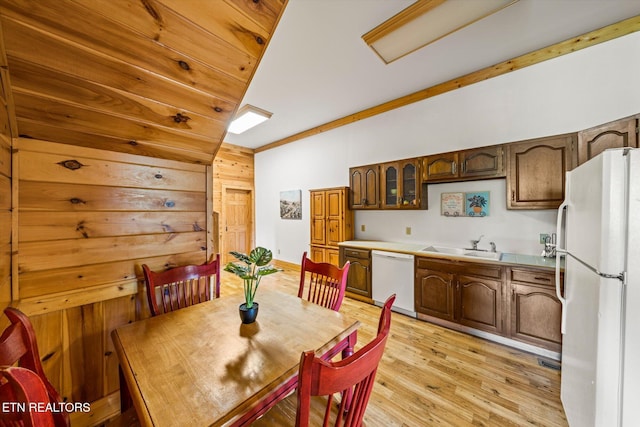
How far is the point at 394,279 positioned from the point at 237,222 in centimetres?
436

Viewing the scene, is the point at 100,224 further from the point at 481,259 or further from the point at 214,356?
the point at 481,259

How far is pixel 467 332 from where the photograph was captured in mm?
2646

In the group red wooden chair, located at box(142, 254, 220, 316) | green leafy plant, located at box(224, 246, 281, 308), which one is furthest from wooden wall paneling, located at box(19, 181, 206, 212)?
green leafy plant, located at box(224, 246, 281, 308)

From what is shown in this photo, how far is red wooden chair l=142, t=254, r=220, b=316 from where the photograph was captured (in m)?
1.61

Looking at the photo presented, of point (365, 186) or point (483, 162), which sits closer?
point (483, 162)

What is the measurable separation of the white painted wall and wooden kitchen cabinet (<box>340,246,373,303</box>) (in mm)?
612

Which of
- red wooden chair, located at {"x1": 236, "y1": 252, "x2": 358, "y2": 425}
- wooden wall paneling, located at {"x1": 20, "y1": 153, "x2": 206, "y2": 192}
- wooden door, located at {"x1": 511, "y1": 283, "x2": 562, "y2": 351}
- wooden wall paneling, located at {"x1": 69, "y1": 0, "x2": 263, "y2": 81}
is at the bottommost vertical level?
wooden door, located at {"x1": 511, "y1": 283, "x2": 562, "y2": 351}

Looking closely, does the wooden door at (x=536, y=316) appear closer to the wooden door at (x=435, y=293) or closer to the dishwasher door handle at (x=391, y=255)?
the wooden door at (x=435, y=293)

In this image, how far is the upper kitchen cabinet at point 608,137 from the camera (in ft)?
5.92

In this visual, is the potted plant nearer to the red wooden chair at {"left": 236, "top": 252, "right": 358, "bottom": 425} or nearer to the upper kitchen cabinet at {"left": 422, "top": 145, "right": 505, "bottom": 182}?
the red wooden chair at {"left": 236, "top": 252, "right": 358, "bottom": 425}

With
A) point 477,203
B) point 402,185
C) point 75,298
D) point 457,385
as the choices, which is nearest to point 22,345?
point 75,298

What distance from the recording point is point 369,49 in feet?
8.20

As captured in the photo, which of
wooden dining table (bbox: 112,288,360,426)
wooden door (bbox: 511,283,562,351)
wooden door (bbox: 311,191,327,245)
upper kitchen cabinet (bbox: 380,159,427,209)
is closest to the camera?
wooden dining table (bbox: 112,288,360,426)

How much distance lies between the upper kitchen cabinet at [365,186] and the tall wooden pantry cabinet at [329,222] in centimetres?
16
